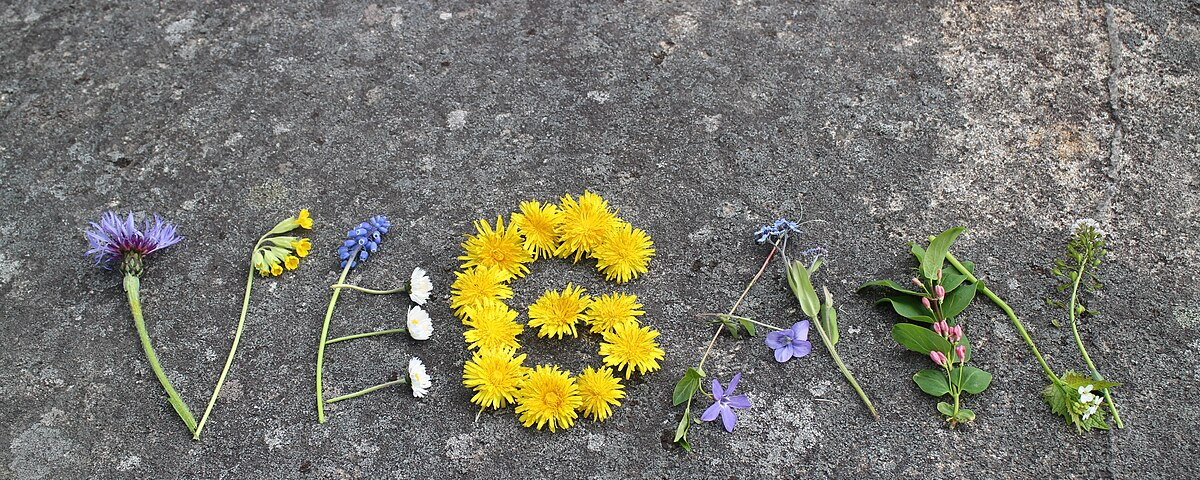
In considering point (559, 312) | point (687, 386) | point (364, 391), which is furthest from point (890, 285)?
point (364, 391)

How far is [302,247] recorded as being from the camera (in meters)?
2.61

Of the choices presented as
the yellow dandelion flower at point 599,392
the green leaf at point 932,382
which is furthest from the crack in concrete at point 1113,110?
the yellow dandelion flower at point 599,392

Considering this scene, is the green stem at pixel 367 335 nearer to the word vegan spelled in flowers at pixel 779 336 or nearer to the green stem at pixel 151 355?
the green stem at pixel 151 355

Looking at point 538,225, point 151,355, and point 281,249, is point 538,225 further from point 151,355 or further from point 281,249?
point 151,355

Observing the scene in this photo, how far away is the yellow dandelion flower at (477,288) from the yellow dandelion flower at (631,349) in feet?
1.09

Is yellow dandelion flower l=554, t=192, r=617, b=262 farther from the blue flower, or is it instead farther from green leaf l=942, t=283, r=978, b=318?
green leaf l=942, t=283, r=978, b=318

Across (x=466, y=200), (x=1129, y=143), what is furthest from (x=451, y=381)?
(x=1129, y=143)

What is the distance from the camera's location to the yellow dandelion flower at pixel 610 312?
7.78 feet

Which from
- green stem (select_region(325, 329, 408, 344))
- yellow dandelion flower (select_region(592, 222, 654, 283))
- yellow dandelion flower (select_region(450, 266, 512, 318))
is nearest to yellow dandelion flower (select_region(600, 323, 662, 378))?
yellow dandelion flower (select_region(592, 222, 654, 283))

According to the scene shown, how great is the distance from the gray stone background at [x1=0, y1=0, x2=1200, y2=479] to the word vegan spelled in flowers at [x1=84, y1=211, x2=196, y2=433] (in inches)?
2.0

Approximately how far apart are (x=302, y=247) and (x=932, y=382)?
1.71 metres

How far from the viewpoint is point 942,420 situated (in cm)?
223

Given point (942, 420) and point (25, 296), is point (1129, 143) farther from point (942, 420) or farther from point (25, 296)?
point (25, 296)

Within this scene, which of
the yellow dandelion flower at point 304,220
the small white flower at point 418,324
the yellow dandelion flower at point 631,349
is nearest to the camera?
the yellow dandelion flower at point 631,349
